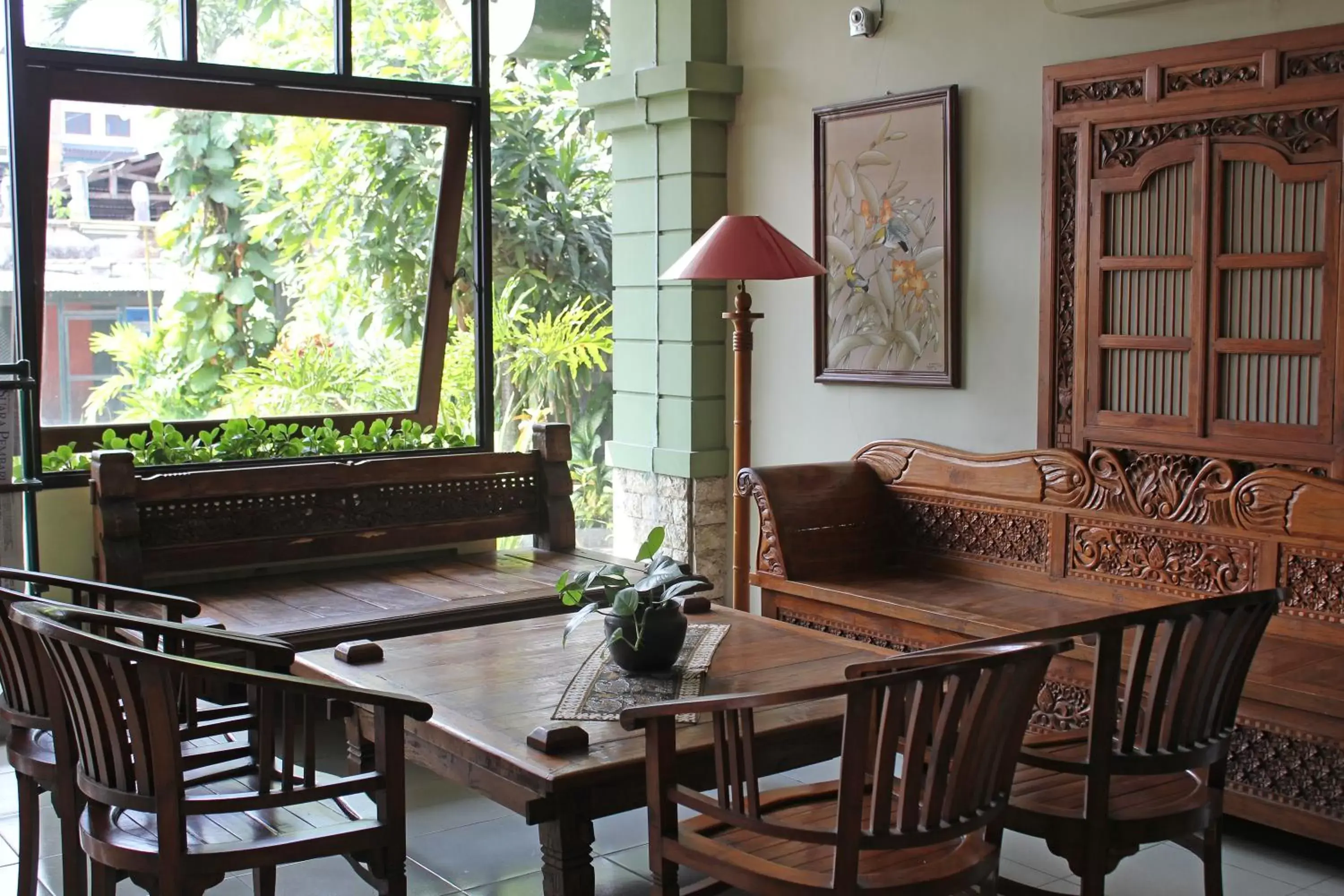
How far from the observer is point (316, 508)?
5.23 metres

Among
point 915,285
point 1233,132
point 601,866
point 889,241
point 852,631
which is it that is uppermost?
point 1233,132

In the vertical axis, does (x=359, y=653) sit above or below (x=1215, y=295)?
below

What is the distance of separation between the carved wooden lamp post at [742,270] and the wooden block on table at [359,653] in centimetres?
190

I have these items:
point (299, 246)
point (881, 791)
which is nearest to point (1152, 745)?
point (881, 791)

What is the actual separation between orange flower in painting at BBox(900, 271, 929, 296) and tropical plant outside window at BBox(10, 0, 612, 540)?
1863 millimetres

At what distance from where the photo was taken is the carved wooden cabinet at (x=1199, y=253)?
4.05 m

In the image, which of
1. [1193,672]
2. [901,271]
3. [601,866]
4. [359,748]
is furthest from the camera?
[901,271]

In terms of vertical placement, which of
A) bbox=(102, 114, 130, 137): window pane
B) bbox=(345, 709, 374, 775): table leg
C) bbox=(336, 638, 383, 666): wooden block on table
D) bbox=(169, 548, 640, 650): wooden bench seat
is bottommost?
bbox=(345, 709, 374, 775): table leg

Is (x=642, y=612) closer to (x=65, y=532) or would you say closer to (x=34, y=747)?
(x=34, y=747)

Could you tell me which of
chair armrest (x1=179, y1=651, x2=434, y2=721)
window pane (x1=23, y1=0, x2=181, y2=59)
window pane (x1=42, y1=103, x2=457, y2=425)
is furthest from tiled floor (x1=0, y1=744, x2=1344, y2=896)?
window pane (x1=23, y1=0, x2=181, y2=59)

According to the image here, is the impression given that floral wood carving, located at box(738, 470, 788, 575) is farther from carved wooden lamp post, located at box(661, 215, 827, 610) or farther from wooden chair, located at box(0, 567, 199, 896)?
wooden chair, located at box(0, 567, 199, 896)

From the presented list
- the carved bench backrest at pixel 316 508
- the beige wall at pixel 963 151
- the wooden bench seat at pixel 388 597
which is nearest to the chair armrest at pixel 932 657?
the wooden bench seat at pixel 388 597

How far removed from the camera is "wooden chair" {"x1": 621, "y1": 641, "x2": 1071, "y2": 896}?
2240 mm

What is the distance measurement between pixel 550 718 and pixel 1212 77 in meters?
2.85
